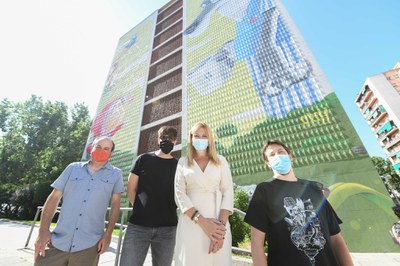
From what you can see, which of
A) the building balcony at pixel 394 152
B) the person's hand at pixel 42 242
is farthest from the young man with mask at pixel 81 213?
the building balcony at pixel 394 152

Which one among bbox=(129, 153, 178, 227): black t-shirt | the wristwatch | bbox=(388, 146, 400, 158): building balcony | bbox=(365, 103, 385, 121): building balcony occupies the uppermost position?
bbox=(365, 103, 385, 121): building balcony

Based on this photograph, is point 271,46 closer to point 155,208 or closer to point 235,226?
point 235,226

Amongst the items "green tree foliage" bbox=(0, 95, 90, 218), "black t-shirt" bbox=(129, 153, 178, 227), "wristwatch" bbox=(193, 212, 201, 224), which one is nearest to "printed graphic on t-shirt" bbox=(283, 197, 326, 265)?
"wristwatch" bbox=(193, 212, 201, 224)

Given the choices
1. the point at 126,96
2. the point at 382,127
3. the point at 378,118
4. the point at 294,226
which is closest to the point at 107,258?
the point at 294,226

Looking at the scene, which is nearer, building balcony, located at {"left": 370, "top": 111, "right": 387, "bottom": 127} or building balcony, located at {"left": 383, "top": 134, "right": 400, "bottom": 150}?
building balcony, located at {"left": 383, "top": 134, "right": 400, "bottom": 150}

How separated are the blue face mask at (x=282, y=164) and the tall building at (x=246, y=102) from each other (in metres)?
5.48

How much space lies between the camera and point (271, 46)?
10125mm

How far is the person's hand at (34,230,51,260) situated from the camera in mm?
1648

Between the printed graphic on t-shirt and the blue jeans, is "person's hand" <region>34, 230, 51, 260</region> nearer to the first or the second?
the blue jeans

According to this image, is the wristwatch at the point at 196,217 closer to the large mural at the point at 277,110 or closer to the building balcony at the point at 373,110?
the large mural at the point at 277,110

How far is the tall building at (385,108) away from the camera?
1248 inches

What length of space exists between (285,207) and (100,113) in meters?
20.2

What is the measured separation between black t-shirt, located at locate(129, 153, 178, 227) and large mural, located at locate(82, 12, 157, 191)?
461 inches

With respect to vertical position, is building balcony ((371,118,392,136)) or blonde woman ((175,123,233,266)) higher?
building balcony ((371,118,392,136))
